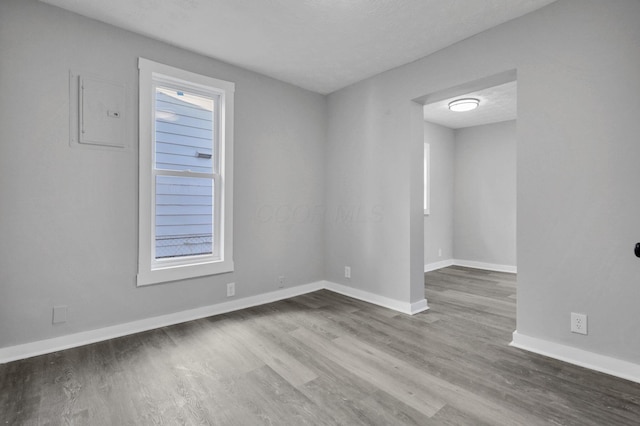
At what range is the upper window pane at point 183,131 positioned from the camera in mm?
2971

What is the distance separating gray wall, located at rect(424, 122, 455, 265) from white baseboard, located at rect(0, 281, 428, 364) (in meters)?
2.26

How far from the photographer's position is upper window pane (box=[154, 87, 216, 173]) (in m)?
2.97

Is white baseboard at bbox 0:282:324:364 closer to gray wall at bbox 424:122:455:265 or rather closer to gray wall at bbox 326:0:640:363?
gray wall at bbox 326:0:640:363

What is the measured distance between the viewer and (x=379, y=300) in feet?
11.9

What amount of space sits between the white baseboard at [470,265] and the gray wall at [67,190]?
12.0ft

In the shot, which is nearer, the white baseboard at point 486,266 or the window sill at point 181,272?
the window sill at point 181,272

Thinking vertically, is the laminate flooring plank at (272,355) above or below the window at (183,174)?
below

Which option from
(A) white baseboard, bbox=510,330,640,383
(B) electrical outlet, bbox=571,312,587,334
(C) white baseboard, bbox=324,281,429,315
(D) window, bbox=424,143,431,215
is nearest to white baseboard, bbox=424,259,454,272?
(D) window, bbox=424,143,431,215

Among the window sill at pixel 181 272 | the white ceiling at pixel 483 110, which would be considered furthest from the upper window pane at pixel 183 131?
the white ceiling at pixel 483 110

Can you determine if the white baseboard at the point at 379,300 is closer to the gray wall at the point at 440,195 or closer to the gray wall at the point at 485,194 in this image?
the gray wall at the point at 440,195

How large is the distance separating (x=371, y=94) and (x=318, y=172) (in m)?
1.21

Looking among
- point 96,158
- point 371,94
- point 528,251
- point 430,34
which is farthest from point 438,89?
point 96,158

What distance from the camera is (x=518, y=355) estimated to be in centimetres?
234

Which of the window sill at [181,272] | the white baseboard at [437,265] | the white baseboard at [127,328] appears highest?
the window sill at [181,272]
